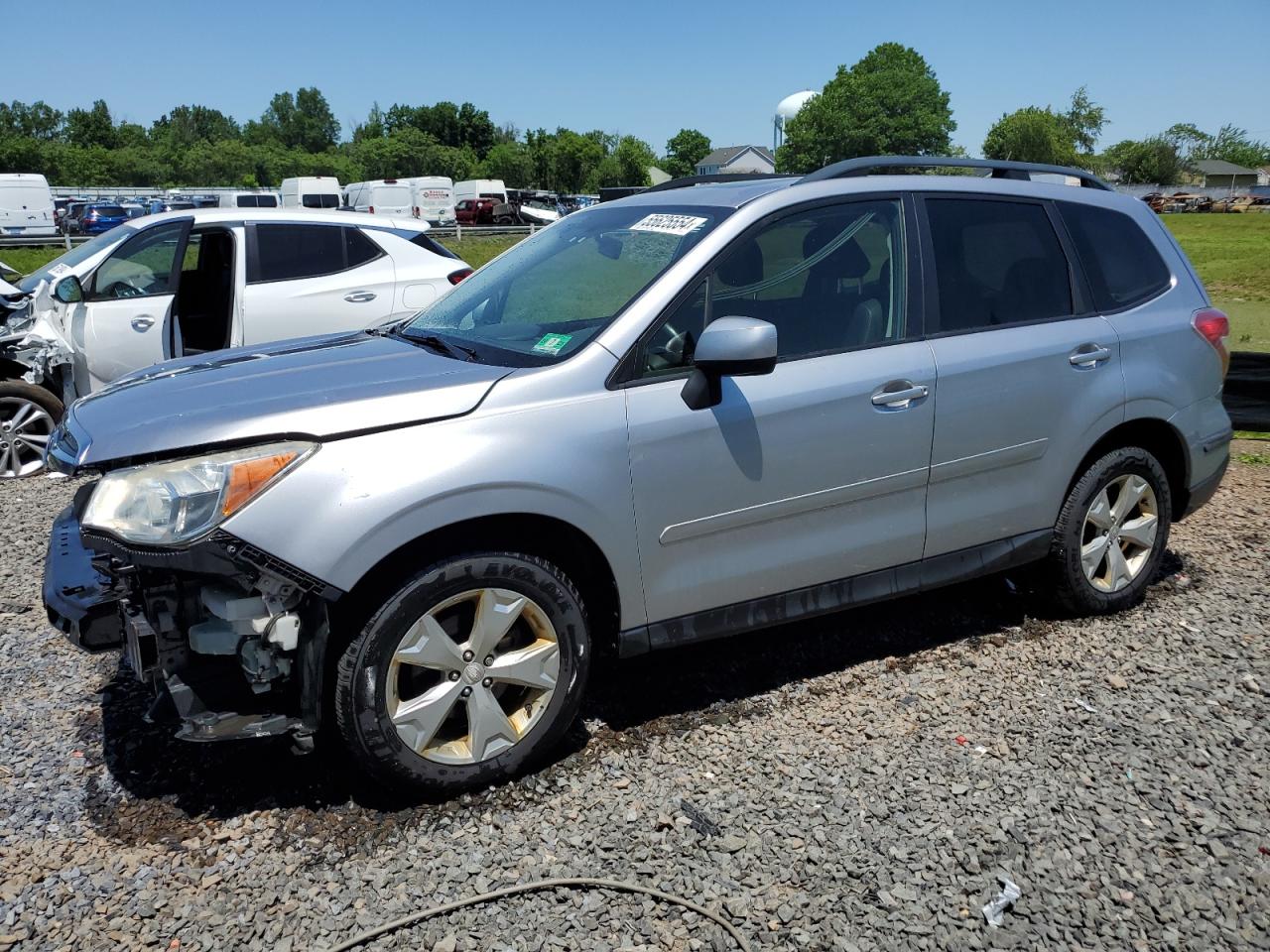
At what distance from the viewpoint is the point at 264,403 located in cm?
297

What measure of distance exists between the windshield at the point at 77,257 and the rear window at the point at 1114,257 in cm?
670

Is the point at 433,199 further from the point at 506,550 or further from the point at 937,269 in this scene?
the point at 506,550

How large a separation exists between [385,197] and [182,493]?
147 ft

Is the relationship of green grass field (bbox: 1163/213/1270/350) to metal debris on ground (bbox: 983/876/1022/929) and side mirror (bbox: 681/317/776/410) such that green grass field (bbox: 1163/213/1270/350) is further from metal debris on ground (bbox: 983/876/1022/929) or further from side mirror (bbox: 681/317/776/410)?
metal debris on ground (bbox: 983/876/1022/929)

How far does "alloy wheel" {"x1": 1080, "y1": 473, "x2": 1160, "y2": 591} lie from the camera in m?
4.41

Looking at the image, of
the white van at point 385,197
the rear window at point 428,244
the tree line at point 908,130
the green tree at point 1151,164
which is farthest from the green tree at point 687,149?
the rear window at point 428,244

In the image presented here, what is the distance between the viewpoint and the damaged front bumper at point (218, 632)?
2783 millimetres

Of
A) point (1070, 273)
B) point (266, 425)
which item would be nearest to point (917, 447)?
point (1070, 273)

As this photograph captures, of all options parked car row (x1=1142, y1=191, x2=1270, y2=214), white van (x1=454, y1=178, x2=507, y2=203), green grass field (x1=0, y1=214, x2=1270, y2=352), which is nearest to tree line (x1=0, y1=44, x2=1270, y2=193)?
parked car row (x1=1142, y1=191, x2=1270, y2=214)

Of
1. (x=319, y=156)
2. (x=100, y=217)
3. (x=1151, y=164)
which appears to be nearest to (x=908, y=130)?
(x=1151, y=164)

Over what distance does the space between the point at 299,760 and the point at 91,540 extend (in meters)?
1.09

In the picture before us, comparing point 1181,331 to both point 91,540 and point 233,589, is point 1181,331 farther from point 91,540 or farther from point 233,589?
point 91,540

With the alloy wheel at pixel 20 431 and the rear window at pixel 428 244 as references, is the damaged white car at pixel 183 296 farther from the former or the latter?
the rear window at pixel 428 244

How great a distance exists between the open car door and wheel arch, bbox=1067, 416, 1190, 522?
6269mm
